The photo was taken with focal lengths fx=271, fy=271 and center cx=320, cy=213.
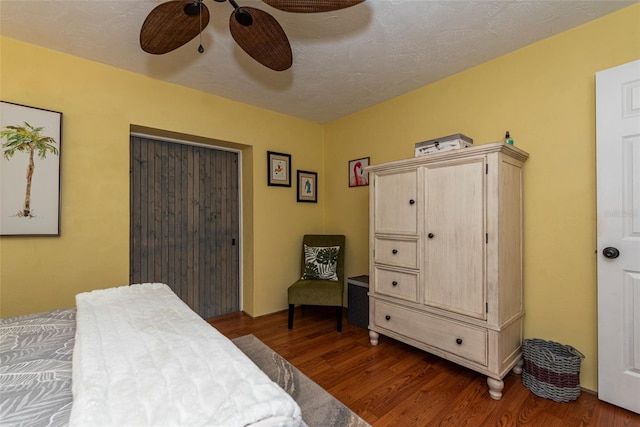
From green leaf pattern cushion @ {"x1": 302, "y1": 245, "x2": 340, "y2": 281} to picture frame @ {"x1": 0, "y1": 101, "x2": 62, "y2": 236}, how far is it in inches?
86.1

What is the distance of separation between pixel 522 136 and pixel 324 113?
202 centimetres

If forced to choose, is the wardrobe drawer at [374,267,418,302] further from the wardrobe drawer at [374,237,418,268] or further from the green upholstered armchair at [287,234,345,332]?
the green upholstered armchair at [287,234,345,332]

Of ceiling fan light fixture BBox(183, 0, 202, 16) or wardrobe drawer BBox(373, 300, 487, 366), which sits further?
wardrobe drawer BBox(373, 300, 487, 366)

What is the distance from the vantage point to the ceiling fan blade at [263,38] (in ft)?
4.17

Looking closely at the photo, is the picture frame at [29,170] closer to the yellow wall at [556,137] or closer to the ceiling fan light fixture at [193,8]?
the ceiling fan light fixture at [193,8]

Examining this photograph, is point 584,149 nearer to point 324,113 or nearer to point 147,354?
point 324,113

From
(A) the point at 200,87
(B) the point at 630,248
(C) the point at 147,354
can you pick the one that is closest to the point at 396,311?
(B) the point at 630,248

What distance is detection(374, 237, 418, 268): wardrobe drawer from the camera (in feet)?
7.12

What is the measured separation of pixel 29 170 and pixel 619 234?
3850 mm

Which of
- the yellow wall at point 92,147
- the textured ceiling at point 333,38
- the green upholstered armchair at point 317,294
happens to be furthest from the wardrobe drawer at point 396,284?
the textured ceiling at point 333,38

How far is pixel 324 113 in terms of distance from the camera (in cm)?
327

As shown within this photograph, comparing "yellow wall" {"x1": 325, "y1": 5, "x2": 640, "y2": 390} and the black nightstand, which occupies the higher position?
"yellow wall" {"x1": 325, "y1": 5, "x2": 640, "y2": 390}

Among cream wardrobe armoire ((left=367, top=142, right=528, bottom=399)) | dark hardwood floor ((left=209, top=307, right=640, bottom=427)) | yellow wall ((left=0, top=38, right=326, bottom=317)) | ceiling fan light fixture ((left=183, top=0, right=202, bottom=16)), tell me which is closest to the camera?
ceiling fan light fixture ((left=183, top=0, right=202, bottom=16))

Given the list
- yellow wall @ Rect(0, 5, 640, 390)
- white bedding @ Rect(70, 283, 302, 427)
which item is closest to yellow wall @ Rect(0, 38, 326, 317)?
yellow wall @ Rect(0, 5, 640, 390)
